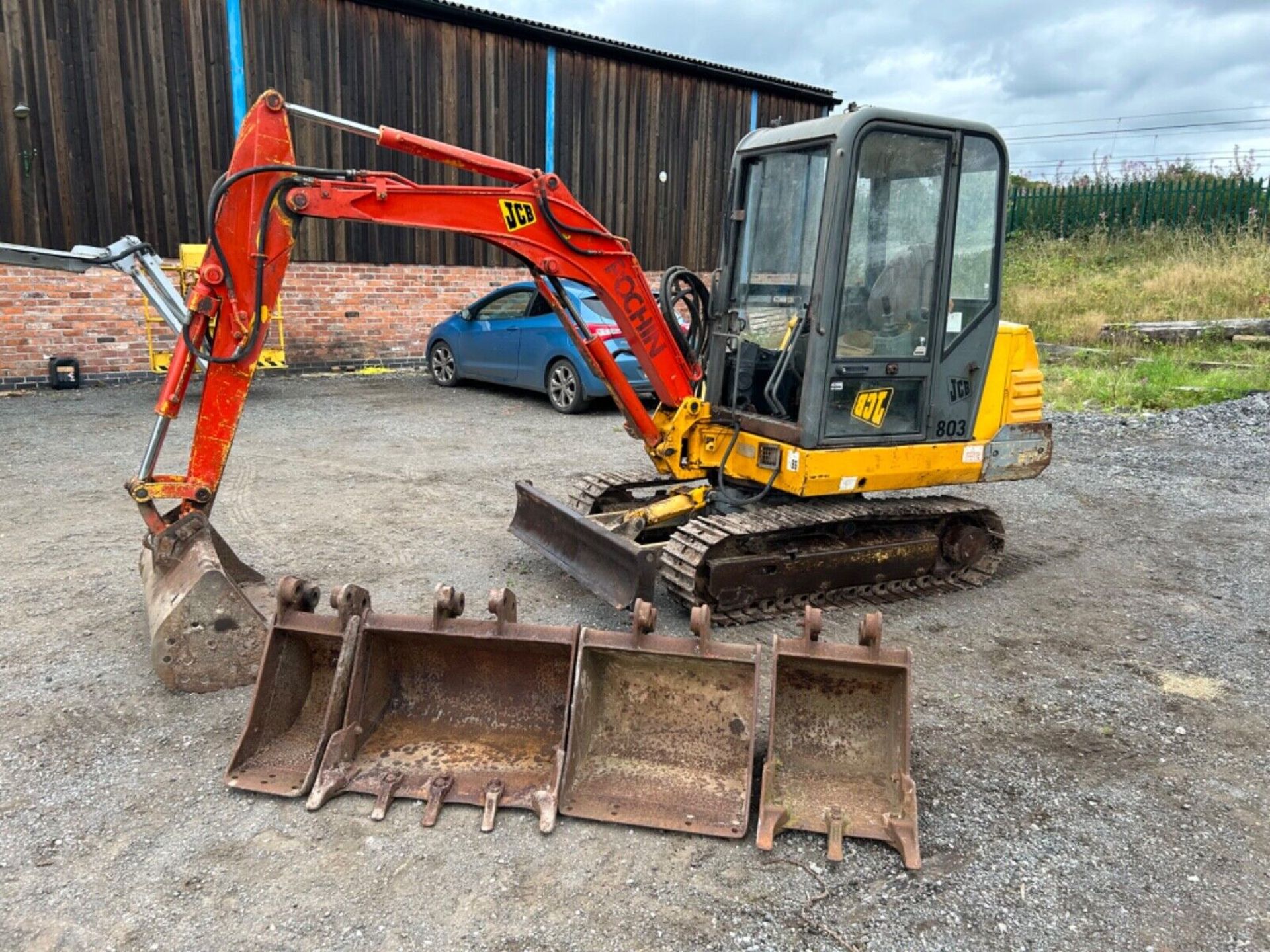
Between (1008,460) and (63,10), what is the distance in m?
12.1

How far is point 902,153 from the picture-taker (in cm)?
470

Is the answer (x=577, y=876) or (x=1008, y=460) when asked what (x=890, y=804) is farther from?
(x=1008, y=460)

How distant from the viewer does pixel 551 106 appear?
14898 mm

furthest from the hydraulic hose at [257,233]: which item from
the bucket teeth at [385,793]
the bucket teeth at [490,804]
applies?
the bucket teeth at [490,804]

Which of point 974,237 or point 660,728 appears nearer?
point 660,728

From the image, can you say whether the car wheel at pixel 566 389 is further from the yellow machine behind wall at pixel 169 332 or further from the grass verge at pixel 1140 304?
the grass verge at pixel 1140 304

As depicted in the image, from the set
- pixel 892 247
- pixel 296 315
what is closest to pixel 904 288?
pixel 892 247

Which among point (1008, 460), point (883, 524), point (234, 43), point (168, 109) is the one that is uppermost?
point (234, 43)

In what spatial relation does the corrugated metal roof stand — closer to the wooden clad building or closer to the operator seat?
the wooden clad building

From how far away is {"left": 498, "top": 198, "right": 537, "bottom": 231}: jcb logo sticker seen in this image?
14.8 ft

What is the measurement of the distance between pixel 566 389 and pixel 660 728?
780cm

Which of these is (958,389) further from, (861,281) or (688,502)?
(688,502)

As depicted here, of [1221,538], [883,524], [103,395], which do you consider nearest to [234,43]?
[103,395]

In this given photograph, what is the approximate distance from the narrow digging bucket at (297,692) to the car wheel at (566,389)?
7273mm
